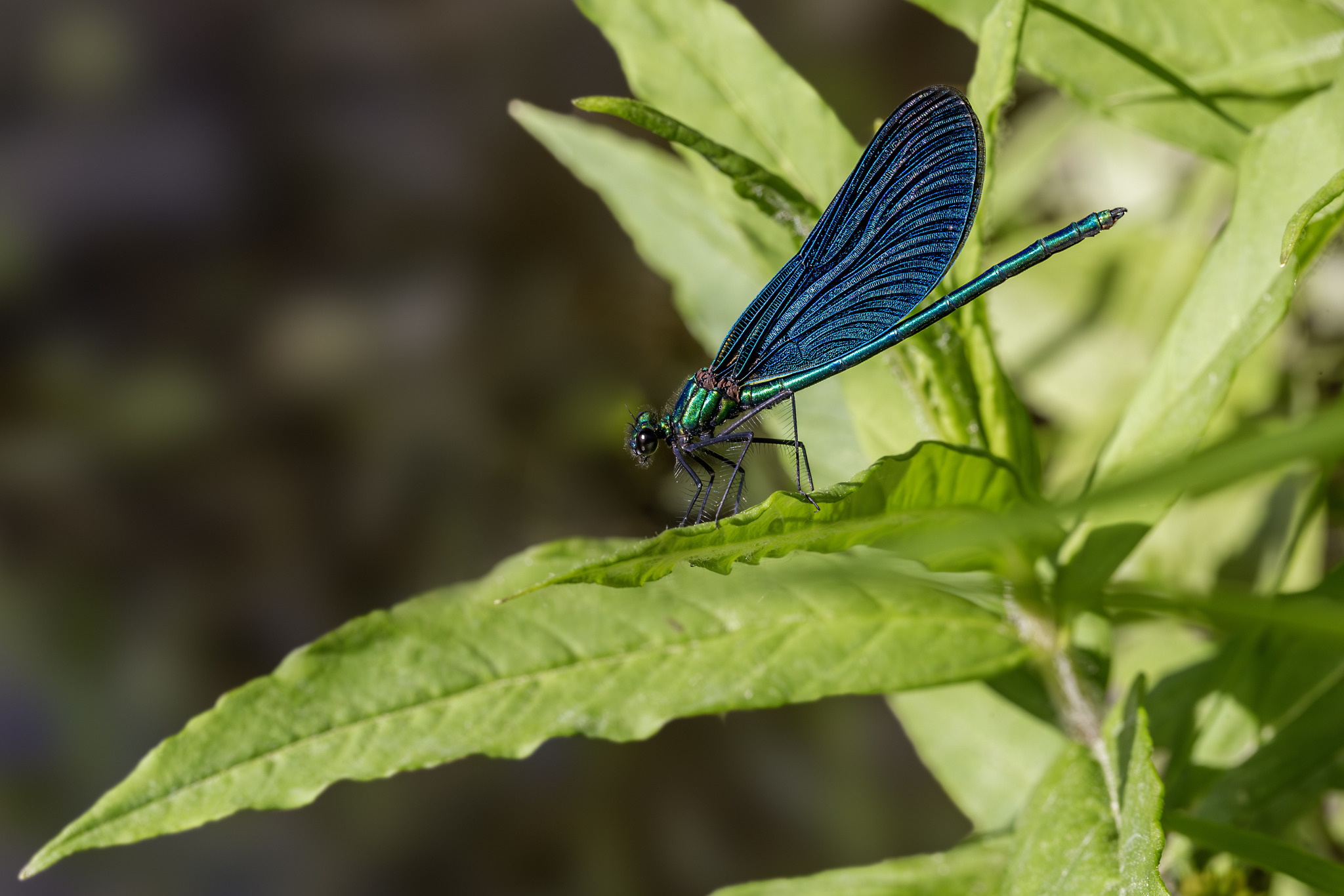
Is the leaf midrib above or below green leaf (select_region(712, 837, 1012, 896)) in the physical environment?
above

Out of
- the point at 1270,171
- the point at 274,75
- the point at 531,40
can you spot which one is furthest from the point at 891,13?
the point at 1270,171

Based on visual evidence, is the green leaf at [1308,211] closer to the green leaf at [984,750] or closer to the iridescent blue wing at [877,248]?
the iridescent blue wing at [877,248]

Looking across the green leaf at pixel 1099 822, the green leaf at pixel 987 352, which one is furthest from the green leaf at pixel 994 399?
the green leaf at pixel 1099 822

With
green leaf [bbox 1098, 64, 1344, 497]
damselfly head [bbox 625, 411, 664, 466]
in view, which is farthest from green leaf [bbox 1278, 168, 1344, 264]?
damselfly head [bbox 625, 411, 664, 466]

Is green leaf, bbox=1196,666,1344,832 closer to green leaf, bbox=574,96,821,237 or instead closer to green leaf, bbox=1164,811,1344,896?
green leaf, bbox=1164,811,1344,896

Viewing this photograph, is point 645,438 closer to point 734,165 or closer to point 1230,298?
point 734,165

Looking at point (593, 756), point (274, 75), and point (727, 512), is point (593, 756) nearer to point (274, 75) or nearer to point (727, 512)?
point (727, 512)

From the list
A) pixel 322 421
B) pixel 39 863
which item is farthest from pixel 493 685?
pixel 322 421
